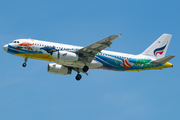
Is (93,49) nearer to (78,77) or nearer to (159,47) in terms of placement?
(78,77)

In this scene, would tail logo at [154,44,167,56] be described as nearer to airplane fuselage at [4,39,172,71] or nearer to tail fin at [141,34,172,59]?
tail fin at [141,34,172,59]

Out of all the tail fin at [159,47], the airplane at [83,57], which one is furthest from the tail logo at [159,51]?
the airplane at [83,57]

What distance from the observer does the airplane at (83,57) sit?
39219mm

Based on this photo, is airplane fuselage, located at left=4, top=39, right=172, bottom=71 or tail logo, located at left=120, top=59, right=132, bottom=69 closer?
airplane fuselage, located at left=4, top=39, right=172, bottom=71

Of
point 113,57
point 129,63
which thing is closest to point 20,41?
point 113,57

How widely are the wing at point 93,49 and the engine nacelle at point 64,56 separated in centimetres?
137

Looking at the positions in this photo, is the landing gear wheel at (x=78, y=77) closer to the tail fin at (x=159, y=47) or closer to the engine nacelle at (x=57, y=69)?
the engine nacelle at (x=57, y=69)

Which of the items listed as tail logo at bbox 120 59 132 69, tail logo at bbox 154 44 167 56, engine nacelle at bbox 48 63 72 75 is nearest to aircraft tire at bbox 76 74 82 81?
engine nacelle at bbox 48 63 72 75

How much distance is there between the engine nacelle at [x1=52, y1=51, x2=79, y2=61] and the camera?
38656 mm

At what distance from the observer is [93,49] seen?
130 ft

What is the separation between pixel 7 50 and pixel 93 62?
42.1 feet

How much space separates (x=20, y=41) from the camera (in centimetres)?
4103

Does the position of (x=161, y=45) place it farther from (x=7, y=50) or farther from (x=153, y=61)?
(x=7, y=50)

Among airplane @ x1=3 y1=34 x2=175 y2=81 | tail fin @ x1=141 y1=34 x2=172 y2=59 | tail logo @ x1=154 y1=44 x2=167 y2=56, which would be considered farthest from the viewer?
tail logo @ x1=154 y1=44 x2=167 y2=56
